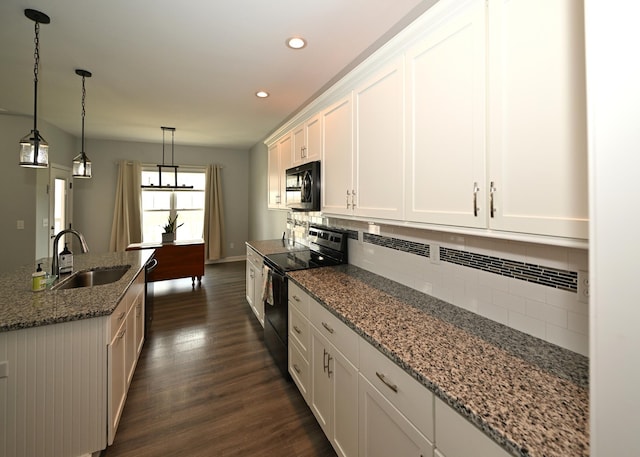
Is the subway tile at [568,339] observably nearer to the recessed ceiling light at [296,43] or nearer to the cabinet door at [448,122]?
the cabinet door at [448,122]

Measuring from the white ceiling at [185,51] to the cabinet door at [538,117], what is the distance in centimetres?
93

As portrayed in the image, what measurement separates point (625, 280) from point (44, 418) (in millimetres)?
2330

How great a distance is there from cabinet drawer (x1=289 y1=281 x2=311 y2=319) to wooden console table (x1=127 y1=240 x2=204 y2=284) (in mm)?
3191

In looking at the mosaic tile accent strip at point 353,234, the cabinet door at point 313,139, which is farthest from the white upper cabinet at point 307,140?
the mosaic tile accent strip at point 353,234

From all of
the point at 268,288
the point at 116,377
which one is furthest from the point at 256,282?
the point at 116,377

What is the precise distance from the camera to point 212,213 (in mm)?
6523

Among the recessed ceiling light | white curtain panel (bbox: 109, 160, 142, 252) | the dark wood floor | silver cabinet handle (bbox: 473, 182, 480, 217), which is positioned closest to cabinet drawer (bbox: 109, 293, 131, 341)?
the dark wood floor

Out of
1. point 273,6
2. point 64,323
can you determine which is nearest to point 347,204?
point 273,6

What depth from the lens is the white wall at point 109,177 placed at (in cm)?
566

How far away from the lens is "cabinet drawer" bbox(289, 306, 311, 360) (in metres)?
1.94

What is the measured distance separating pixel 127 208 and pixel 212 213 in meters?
1.61

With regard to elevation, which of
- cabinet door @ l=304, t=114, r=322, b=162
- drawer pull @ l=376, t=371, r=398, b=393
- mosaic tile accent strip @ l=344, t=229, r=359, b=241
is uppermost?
cabinet door @ l=304, t=114, r=322, b=162

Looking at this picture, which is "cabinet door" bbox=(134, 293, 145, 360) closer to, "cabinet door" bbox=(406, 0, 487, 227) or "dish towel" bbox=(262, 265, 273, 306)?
"dish towel" bbox=(262, 265, 273, 306)

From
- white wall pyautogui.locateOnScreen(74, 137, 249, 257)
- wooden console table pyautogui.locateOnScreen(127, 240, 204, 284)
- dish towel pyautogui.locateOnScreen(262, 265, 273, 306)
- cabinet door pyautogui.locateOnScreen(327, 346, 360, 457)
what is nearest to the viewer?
cabinet door pyautogui.locateOnScreen(327, 346, 360, 457)
